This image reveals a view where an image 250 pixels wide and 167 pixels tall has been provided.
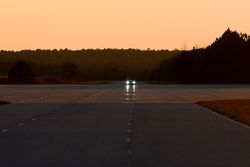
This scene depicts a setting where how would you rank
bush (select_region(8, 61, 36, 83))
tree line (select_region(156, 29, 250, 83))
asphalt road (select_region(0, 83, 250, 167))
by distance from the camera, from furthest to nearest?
1. bush (select_region(8, 61, 36, 83))
2. tree line (select_region(156, 29, 250, 83))
3. asphalt road (select_region(0, 83, 250, 167))

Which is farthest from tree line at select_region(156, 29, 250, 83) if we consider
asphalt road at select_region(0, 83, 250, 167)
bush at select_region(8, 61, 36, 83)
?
asphalt road at select_region(0, 83, 250, 167)

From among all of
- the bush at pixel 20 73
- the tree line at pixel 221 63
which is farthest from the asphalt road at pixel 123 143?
the bush at pixel 20 73

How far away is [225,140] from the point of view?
18.3 m

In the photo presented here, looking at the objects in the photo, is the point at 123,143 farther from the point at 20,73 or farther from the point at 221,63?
the point at 20,73

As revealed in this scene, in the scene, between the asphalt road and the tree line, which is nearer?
the asphalt road

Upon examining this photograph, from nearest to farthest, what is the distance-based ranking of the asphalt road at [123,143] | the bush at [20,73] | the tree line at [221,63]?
the asphalt road at [123,143] → the tree line at [221,63] → the bush at [20,73]

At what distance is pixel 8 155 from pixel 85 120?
12.3m

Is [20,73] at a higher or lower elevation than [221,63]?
lower

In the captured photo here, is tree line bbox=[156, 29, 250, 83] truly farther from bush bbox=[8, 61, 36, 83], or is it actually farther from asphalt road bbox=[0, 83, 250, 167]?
asphalt road bbox=[0, 83, 250, 167]

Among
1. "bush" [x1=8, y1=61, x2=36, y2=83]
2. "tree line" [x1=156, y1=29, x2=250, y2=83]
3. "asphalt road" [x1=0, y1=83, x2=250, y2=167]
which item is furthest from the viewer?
"bush" [x1=8, y1=61, x2=36, y2=83]

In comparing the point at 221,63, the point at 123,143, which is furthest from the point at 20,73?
the point at 123,143

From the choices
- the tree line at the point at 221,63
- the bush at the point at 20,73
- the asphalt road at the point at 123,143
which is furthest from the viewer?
the bush at the point at 20,73

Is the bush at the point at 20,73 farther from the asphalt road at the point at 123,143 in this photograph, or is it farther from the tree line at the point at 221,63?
the asphalt road at the point at 123,143

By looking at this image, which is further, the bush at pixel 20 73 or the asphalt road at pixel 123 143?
the bush at pixel 20 73
